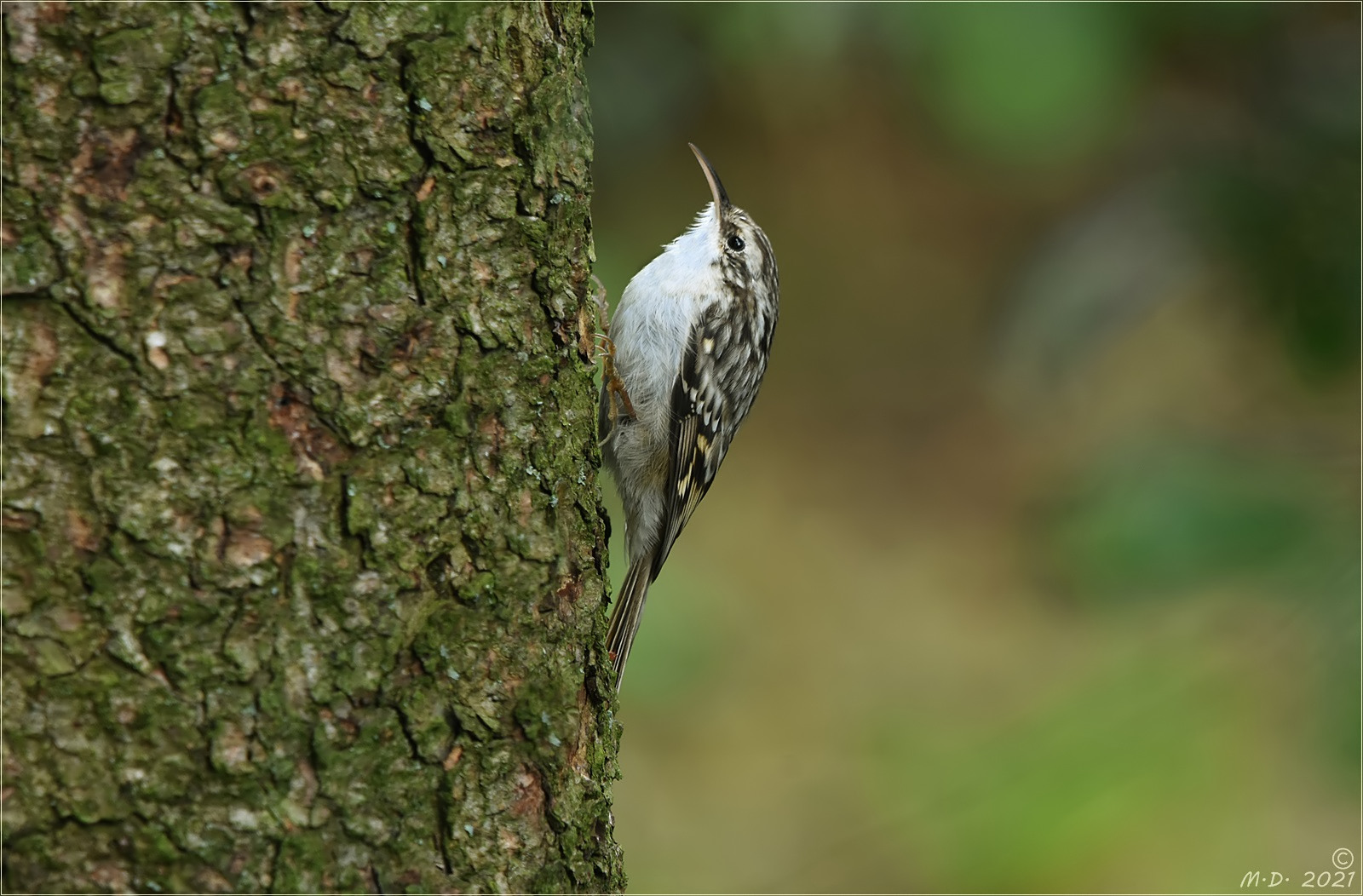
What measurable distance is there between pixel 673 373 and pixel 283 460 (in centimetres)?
187

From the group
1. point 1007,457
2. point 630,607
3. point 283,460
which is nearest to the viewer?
point 283,460

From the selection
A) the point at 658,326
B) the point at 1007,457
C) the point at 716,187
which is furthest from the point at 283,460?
the point at 1007,457

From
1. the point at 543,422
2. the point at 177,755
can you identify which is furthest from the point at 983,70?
the point at 177,755

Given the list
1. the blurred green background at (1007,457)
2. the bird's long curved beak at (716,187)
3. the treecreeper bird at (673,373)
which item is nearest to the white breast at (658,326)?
the treecreeper bird at (673,373)

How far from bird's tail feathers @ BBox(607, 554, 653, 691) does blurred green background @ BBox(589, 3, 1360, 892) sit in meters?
0.32

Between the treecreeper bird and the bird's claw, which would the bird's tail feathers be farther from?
the bird's claw

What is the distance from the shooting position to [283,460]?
56.5 inches

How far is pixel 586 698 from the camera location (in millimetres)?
1741

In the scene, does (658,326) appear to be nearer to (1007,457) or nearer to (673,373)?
(673,373)

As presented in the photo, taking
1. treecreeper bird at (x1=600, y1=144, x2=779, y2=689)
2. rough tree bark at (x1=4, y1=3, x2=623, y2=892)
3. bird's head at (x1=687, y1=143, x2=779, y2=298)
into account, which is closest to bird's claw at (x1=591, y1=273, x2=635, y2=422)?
treecreeper bird at (x1=600, y1=144, x2=779, y2=689)

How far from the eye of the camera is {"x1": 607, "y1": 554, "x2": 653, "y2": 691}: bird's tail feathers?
9.93ft

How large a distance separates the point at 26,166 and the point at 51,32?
0.15 meters

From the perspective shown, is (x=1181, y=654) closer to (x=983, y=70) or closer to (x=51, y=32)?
(x=983, y=70)

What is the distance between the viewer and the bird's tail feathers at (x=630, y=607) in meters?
3.03
